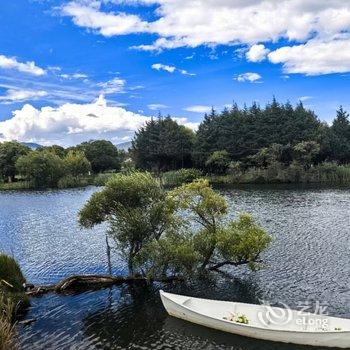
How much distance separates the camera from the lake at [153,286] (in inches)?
1144

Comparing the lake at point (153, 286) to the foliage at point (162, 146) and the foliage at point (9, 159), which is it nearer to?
the foliage at point (162, 146)

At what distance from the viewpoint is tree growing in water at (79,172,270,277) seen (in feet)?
125

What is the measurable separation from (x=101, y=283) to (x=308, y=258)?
2132cm

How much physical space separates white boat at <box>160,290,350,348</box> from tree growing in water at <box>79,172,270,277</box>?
21.3 feet

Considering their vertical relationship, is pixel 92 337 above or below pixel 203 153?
below

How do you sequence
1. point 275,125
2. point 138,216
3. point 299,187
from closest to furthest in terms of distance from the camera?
point 138,216 → point 299,187 → point 275,125

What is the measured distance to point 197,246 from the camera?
39.2 meters

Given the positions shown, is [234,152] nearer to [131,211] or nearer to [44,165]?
[44,165]

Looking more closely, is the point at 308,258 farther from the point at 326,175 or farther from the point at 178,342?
the point at 326,175

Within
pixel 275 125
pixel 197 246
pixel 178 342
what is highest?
pixel 275 125

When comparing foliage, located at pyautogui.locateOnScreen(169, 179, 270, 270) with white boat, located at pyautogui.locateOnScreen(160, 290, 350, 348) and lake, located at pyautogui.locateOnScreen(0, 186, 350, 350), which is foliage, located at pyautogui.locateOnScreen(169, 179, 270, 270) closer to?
lake, located at pyautogui.locateOnScreen(0, 186, 350, 350)

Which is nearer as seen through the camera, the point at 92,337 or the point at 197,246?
the point at 92,337

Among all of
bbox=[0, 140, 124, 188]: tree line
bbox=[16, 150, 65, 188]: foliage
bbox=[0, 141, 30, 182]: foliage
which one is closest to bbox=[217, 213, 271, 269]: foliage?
bbox=[0, 140, 124, 188]: tree line

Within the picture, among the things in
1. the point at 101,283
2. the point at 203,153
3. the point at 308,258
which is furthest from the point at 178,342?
the point at 203,153
